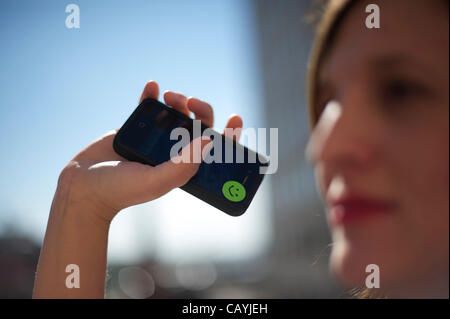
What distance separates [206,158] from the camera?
182cm

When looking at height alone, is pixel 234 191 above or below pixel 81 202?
above

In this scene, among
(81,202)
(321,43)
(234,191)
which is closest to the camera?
(321,43)

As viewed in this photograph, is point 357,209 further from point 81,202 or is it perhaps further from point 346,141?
point 81,202

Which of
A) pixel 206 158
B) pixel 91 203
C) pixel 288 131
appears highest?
pixel 288 131

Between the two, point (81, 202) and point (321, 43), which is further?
point (81, 202)

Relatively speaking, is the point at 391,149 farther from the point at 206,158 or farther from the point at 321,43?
the point at 206,158

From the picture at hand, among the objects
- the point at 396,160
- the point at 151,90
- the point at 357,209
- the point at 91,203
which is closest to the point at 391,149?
the point at 396,160

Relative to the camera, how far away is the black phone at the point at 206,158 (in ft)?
5.82

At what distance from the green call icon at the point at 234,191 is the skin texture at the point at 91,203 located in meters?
0.22

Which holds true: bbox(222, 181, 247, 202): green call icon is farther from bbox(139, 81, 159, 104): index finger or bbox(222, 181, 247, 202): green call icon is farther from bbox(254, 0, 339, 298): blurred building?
bbox(254, 0, 339, 298): blurred building

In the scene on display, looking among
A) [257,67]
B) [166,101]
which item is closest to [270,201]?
[257,67]

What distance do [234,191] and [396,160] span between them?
1059 millimetres

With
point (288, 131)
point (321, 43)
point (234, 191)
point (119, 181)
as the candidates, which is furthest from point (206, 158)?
point (288, 131)

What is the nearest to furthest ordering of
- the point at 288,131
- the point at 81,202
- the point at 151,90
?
the point at 81,202 < the point at 151,90 < the point at 288,131
